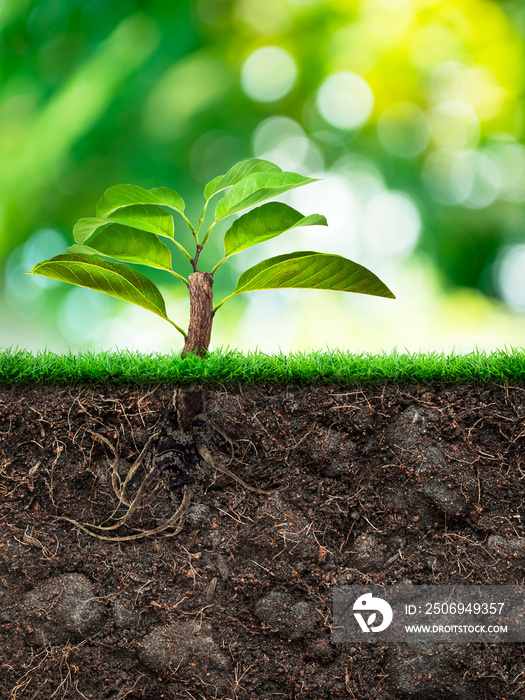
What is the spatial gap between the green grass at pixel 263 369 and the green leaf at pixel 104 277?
17cm

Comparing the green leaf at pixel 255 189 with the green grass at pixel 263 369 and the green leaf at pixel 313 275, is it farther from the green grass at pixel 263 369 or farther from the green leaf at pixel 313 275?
the green grass at pixel 263 369

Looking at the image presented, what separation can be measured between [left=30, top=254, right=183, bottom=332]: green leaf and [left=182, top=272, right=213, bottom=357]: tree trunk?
0.08 metres

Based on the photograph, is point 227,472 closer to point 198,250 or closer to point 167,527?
point 167,527

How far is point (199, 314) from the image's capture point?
1.31 m

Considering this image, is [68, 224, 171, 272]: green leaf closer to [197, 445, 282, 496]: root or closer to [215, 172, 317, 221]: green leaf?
[215, 172, 317, 221]: green leaf

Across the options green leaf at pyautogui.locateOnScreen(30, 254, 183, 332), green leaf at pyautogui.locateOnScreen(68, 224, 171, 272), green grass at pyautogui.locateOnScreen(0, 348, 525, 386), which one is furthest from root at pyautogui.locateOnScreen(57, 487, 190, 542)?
green leaf at pyautogui.locateOnScreen(68, 224, 171, 272)

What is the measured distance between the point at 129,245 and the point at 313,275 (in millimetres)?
474

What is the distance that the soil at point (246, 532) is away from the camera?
3.61 feet

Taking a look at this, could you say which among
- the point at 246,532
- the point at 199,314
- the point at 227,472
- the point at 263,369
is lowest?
the point at 246,532

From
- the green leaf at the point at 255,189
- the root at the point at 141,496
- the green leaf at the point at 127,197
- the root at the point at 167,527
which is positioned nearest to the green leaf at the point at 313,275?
the green leaf at the point at 255,189

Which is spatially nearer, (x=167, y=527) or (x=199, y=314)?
(x=167, y=527)

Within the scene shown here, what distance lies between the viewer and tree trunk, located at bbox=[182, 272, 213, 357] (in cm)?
131

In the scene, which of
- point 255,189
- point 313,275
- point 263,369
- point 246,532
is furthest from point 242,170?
point 246,532

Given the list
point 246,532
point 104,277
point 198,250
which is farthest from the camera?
point 198,250
